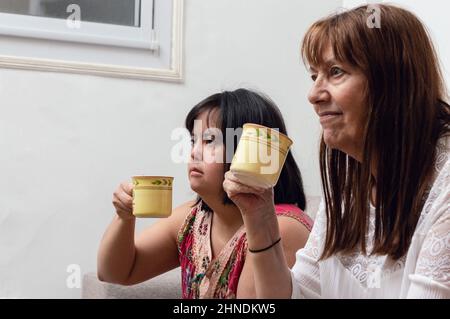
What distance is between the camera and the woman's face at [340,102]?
108 cm

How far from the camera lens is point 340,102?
1.08 m

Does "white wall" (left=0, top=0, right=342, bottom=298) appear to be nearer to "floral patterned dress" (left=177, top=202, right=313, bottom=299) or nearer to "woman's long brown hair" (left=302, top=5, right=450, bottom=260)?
"floral patterned dress" (left=177, top=202, right=313, bottom=299)

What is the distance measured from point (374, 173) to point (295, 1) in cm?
192

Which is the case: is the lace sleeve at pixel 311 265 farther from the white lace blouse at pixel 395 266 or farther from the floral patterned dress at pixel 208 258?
the floral patterned dress at pixel 208 258

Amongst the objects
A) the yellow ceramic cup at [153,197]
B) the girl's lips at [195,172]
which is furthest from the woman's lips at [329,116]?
the girl's lips at [195,172]

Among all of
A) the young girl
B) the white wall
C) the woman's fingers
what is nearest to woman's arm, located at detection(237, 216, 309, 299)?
the young girl

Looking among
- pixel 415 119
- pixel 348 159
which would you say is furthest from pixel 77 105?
pixel 415 119

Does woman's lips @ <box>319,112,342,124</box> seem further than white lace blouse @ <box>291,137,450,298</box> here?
Yes

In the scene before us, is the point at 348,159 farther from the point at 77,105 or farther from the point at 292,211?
the point at 77,105

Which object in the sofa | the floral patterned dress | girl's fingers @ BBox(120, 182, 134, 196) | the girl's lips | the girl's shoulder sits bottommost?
the sofa

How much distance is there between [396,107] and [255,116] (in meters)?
0.47

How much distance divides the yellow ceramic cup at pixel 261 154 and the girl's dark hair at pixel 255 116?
49cm

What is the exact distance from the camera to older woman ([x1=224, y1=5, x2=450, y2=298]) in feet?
3.46

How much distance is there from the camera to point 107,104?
2.61 metres
